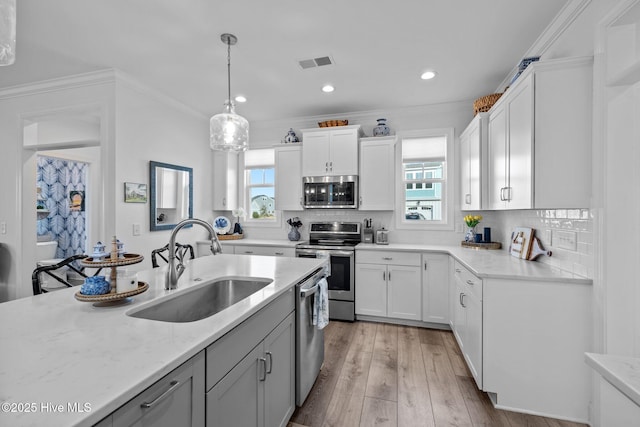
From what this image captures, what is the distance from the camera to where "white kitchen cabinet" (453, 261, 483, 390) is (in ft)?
7.02

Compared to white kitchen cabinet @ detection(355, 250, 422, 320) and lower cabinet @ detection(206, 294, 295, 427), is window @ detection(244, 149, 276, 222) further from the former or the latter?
lower cabinet @ detection(206, 294, 295, 427)

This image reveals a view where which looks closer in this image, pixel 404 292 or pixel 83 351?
pixel 83 351

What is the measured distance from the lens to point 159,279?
1.78 metres

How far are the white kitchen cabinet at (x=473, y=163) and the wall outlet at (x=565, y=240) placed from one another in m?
0.71

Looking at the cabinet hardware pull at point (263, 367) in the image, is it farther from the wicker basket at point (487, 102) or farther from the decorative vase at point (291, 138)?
the decorative vase at point (291, 138)

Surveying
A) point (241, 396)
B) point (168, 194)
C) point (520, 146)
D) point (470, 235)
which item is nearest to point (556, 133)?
point (520, 146)

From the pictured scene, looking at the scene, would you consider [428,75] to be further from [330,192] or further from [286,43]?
[330,192]

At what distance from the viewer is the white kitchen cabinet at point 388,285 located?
348 centimetres

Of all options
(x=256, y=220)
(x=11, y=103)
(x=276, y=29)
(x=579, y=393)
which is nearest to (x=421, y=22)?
(x=276, y=29)

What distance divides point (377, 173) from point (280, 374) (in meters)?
2.86

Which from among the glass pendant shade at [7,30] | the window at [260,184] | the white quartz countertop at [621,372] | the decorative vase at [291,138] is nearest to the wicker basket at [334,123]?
the decorative vase at [291,138]

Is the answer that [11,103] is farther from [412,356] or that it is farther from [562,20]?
[562,20]

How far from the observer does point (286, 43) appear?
2545 millimetres

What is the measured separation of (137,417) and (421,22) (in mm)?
2743
